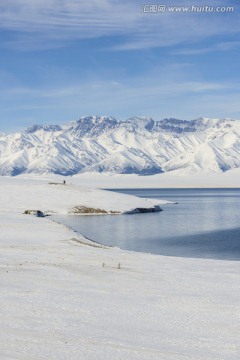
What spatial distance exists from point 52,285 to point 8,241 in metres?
23.6

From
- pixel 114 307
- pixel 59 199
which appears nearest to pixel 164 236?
pixel 59 199

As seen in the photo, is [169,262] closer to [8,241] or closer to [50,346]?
[8,241]

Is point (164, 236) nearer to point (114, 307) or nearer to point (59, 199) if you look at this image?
point (59, 199)

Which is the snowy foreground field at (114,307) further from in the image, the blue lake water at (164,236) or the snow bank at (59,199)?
the snow bank at (59,199)

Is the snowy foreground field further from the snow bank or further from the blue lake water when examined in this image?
the snow bank

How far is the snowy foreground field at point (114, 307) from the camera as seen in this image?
50.3ft

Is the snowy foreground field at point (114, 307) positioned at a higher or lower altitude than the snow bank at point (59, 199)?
lower

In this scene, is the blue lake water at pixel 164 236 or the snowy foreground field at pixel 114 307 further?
the blue lake water at pixel 164 236

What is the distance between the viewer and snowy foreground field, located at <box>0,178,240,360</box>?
1534 centimetres

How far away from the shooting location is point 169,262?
131 ft

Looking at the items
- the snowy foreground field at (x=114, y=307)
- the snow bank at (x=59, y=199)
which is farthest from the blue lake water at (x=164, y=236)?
the snowy foreground field at (x=114, y=307)

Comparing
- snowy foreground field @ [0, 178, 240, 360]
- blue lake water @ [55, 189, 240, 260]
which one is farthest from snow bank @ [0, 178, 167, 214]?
snowy foreground field @ [0, 178, 240, 360]

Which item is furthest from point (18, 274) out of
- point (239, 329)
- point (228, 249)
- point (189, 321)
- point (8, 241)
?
point (228, 249)

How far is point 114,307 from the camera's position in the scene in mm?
21281
